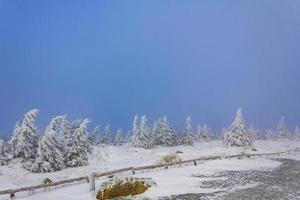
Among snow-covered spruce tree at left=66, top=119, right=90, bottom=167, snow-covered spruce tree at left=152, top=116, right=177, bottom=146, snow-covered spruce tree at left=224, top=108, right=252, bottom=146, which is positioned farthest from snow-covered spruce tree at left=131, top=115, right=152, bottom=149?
snow-covered spruce tree at left=66, top=119, right=90, bottom=167

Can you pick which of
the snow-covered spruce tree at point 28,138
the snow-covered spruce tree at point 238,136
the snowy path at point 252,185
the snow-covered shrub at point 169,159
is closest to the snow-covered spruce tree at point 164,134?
the snow-covered spruce tree at point 238,136

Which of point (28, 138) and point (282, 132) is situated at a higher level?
point (282, 132)

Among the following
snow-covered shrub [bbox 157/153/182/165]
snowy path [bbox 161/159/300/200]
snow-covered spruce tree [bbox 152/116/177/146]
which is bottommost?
snowy path [bbox 161/159/300/200]

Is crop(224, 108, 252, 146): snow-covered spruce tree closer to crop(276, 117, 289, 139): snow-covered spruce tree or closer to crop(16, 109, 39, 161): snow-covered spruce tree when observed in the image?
crop(16, 109, 39, 161): snow-covered spruce tree

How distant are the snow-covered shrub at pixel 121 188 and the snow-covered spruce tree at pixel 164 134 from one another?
177 ft

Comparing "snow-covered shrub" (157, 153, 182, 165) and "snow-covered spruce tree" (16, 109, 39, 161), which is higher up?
"snow-covered spruce tree" (16, 109, 39, 161)

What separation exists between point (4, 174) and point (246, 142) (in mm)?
52834

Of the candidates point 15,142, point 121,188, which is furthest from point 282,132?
point 121,188

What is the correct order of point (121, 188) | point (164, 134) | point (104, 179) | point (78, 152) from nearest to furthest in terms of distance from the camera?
point (121, 188)
point (104, 179)
point (78, 152)
point (164, 134)

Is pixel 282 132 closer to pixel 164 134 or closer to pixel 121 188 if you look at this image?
pixel 164 134

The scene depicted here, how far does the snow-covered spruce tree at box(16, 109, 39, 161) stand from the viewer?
43.9 m

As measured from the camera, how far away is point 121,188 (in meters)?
25.2

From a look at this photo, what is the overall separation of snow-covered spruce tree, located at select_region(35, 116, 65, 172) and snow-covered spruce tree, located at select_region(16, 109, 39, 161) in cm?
141

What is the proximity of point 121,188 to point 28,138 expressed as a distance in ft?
74.0
